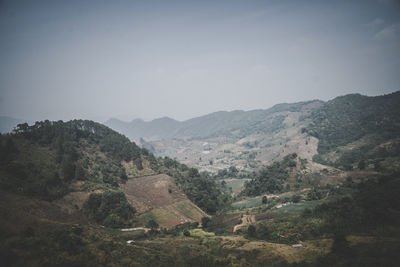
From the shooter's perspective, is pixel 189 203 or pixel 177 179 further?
pixel 177 179

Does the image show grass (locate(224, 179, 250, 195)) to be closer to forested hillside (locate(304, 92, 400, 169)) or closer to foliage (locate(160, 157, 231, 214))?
foliage (locate(160, 157, 231, 214))

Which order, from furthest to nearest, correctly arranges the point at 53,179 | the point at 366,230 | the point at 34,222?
the point at 53,179 < the point at 366,230 < the point at 34,222

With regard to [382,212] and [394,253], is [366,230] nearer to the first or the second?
[382,212]

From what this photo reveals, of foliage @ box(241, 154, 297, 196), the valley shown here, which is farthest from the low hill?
foliage @ box(241, 154, 297, 196)

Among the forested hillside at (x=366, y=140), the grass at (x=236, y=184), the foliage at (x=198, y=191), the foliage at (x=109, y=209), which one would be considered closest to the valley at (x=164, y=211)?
the foliage at (x=109, y=209)

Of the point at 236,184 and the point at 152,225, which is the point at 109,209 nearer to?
the point at 152,225

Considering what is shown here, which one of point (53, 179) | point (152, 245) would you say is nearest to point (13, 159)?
point (53, 179)

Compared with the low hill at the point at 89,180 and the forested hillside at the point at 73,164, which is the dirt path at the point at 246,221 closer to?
the low hill at the point at 89,180

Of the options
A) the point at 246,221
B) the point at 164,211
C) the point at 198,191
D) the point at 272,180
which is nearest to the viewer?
the point at 246,221

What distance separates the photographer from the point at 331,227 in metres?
43.7

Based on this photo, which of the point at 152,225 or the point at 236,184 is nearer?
the point at 152,225

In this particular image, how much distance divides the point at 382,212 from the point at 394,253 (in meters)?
15.9

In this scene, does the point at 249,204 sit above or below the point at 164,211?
below

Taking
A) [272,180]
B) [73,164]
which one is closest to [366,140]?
[272,180]
